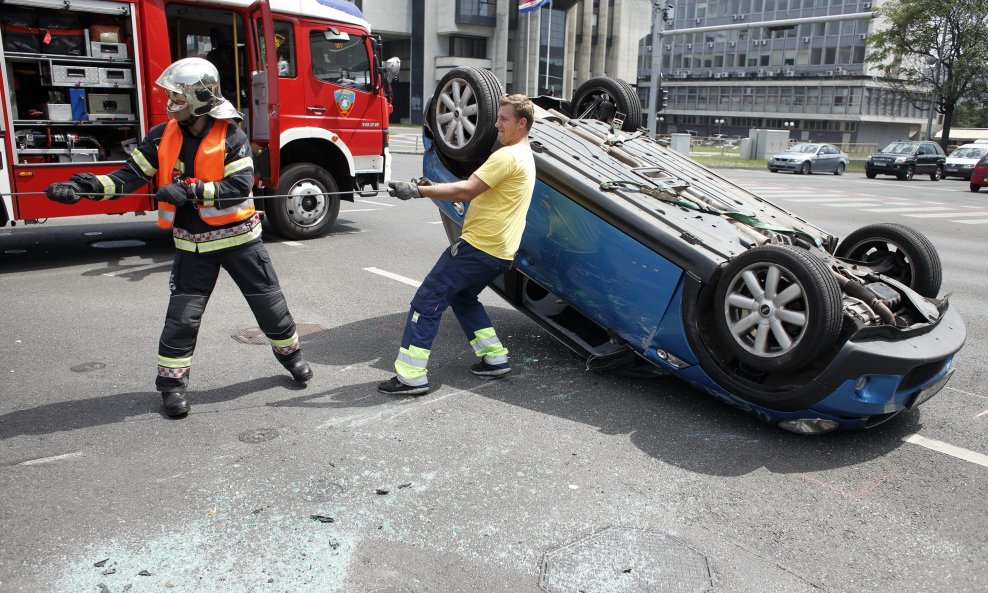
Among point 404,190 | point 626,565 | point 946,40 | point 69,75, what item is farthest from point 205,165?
point 946,40

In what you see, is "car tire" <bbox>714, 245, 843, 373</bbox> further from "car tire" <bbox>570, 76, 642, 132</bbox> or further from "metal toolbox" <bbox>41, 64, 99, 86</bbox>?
"metal toolbox" <bbox>41, 64, 99, 86</bbox>

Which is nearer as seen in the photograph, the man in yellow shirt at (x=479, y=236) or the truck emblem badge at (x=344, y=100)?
the man in yellow shirt at (x=479, y=236)

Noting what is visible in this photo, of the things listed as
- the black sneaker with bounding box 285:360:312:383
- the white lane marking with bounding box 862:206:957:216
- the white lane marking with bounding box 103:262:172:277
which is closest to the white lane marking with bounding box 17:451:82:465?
the black sneaker with bounding box 285:360:312:383

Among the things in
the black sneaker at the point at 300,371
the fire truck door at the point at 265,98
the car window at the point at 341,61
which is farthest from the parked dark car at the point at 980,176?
the black sneaker at the point at 300,371

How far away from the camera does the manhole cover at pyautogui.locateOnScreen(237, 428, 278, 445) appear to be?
4047 millimetres

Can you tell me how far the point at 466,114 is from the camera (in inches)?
213

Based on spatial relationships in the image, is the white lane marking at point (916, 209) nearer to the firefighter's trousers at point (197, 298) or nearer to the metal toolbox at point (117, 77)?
the metal toolbox at point (117, 77)

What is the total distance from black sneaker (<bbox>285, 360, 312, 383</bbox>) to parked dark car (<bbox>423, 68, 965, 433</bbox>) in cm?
156

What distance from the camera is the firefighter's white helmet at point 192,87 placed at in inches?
164

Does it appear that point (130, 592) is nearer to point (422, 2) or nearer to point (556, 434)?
point (556, 434)

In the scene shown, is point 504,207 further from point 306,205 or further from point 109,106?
point 306,205

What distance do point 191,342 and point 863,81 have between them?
74.1 metres

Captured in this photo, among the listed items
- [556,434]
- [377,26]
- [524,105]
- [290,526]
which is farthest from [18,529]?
[377,26]

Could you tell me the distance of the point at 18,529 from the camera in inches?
124
